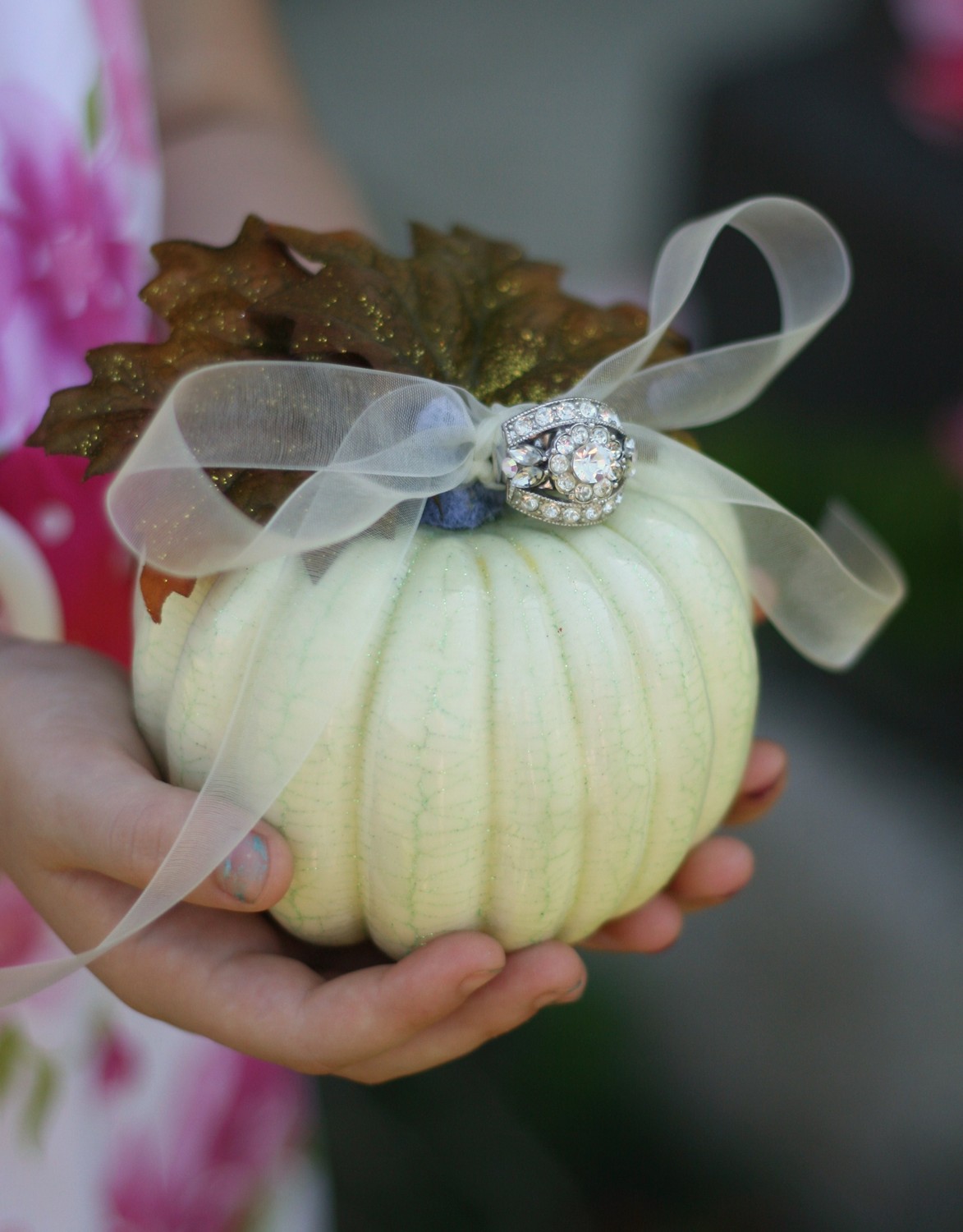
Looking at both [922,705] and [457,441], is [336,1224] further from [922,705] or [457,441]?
[457,441]

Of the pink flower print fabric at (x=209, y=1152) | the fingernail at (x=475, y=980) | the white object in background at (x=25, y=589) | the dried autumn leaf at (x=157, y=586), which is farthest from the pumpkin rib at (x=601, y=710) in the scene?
the pink flower print fabric at (x=209, y=1152)

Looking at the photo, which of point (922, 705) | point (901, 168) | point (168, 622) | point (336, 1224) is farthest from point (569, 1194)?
point (901, 168)

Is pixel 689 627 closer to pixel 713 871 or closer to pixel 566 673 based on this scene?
pixel 566 673

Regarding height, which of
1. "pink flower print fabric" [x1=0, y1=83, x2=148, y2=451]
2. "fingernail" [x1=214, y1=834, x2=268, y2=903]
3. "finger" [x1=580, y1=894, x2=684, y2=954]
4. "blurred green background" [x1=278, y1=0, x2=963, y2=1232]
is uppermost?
"pink flower print fabric" [x1=0, y1=83, x2=148, y2=451]

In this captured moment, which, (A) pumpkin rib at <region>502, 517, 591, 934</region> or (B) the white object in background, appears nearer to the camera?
(A) pumpkin rib at <region>502, 517, 591, 934</region>

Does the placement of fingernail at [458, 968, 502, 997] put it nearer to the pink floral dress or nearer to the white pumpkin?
the white pumpkin

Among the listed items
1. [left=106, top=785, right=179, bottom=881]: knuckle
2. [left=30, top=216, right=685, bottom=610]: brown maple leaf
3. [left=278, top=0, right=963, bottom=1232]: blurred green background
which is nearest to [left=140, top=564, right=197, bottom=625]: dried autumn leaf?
[left=30, top=216, right=685, bottom=610]: brown maple leaf
